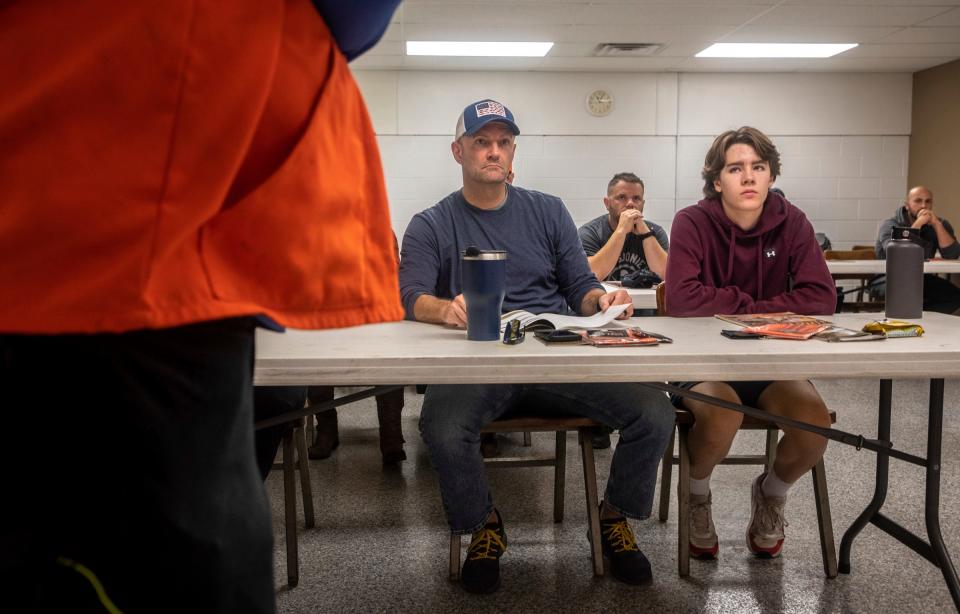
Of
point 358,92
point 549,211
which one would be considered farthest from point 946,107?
point 358,92

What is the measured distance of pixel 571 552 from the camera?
2.09 metres

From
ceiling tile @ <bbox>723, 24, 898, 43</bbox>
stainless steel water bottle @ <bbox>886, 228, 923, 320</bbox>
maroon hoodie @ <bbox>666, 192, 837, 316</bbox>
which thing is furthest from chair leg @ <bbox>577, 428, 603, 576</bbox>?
ceiling tile @ <bbox>723, 24, 898, 43</bbox>

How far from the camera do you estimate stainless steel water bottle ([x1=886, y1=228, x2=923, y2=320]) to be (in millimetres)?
1830

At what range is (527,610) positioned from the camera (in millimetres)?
1767

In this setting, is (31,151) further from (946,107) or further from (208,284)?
(946,107)

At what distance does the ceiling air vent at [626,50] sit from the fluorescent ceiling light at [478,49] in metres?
0.45

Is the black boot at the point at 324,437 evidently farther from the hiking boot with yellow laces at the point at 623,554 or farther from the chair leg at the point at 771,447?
the chair leg at the point at 771,447

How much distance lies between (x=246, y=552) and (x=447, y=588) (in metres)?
1.40

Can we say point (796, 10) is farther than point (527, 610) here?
Yes

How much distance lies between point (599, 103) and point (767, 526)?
5927mm

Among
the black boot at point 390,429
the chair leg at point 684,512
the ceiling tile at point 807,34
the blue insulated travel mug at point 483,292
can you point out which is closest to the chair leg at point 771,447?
the chair leg at point 684,512


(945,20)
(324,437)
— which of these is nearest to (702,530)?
(324,437)

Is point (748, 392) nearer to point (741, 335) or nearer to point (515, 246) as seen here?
point (741, 335)

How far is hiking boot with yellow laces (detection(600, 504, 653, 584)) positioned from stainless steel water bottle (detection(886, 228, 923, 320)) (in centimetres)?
81
